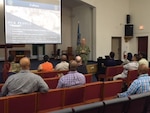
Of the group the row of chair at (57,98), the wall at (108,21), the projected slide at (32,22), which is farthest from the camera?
the wall at (108,21)

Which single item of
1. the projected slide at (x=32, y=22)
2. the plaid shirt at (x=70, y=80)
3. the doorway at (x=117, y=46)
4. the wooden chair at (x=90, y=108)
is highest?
the projected slide at (x=32, y=22)

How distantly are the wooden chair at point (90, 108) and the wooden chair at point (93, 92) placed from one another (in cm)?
122

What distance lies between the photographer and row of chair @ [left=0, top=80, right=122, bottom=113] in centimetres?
273

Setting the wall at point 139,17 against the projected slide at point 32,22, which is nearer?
the projected slide at point 32,22

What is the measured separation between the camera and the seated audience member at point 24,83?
3.01 meters

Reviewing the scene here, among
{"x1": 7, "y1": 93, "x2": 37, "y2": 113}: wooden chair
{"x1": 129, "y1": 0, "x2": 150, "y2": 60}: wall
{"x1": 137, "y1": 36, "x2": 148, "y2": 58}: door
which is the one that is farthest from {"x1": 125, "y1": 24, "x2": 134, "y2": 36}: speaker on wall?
{"x1": 7, "y1": 93, "x2": 37, "y2": 113}: wooden chair

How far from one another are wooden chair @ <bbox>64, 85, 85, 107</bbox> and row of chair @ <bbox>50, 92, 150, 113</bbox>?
0.88 meters

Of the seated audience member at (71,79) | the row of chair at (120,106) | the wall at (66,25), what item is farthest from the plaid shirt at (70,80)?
the wall at (66,25)

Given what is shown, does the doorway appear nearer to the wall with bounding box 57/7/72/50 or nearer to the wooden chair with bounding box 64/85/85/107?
the wall with bounding box 57/7/72/50

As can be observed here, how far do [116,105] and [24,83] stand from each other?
120 cm

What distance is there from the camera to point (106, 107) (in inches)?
96.3

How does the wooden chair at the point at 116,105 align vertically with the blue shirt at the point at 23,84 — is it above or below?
below

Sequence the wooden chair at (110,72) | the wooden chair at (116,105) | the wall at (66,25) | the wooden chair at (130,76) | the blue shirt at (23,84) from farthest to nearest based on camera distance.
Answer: the wall at (66,25)
the wooden chair at (110,72)
the wooden chair at (130,76)
the blue shirt at (23,84)
the wooden chair at (116,105)

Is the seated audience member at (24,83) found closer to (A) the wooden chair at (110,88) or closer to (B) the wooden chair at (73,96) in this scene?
(B) the wooden chair at (73,96)
